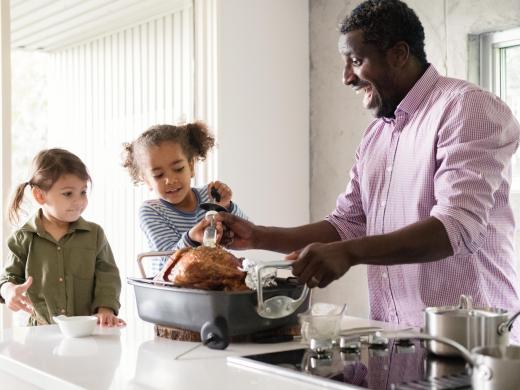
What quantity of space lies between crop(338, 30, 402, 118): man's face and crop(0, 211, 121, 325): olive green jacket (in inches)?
40.1

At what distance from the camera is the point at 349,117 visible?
154 inches

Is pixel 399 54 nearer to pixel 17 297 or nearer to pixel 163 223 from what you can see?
Answer: pixel 163 223

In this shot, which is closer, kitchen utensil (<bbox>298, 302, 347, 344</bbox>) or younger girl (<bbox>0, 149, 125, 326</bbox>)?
kitchen utensil (<bbox>298, 302, 347, 344</bbox>)

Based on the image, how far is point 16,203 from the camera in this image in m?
2.52

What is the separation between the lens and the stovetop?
107 centimetres

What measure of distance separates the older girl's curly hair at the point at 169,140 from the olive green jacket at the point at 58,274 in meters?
0.37

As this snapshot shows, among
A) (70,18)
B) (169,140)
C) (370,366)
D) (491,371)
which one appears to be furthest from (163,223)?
(70,18)

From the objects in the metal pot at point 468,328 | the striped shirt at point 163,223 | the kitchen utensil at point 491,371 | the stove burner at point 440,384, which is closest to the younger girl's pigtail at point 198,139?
the striped shirt at point 163,223

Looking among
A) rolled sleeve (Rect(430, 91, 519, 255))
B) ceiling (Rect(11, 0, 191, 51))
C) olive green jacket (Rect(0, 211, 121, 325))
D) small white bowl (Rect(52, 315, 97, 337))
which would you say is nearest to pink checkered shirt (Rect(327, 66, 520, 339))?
rolled sleeve (Rect(430, 91, 519, 255))

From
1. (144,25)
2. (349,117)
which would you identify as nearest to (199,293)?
(349,117)

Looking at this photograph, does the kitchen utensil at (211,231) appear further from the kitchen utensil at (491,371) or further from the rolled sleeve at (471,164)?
the kitchen utensil at (491,371)

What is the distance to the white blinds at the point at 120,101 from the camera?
3973 millimetres

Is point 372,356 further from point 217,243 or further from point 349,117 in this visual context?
point 349,117

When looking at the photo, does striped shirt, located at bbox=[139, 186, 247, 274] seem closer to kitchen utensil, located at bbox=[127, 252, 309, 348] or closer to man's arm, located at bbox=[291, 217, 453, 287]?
kitchen utensil, located at bbox=[127, 252, 309, 348]
